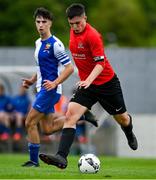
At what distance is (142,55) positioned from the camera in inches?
1214

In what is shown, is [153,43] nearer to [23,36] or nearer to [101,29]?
[101,29]

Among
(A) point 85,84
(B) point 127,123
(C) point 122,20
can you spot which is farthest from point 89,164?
(C) point 122,20

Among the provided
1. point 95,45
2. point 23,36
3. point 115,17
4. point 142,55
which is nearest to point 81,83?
point 95,45

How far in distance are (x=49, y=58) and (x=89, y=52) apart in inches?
62.6

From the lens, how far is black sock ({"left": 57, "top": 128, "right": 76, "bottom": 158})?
509 inches

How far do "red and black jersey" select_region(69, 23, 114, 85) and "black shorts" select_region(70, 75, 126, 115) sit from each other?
0.10m

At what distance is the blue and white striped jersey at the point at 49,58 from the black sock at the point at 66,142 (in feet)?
6.30

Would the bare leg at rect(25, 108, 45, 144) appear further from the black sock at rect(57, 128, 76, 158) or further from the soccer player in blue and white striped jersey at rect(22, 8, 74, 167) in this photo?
the black sock at rect(57, 128, 76, 158)

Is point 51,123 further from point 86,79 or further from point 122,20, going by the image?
point 122,20

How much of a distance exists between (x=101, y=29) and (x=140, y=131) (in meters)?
49.5

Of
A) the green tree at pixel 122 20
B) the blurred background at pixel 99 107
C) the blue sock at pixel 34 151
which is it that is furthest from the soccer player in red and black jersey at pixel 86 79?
the green tree at pixel 122 20

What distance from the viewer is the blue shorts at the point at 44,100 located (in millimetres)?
14742

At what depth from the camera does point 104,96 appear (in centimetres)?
1384

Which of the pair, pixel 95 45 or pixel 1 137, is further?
pixel 1 137
